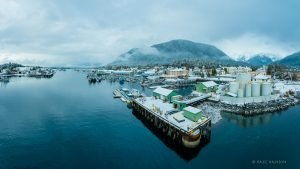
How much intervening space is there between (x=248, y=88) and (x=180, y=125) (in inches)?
958

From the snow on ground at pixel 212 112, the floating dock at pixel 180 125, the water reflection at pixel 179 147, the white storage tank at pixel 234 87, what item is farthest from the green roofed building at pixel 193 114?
the white storage tank at pixel 234 87

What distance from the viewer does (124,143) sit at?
26.9 m

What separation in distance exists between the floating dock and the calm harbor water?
1320mm

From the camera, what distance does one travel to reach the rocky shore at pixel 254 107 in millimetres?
40094

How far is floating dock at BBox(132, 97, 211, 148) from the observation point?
26062 millimetres

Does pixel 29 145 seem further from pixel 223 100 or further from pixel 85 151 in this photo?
pixel 223 100

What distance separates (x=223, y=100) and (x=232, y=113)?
682cm

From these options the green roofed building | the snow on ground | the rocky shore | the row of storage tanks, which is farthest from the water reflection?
the row of storage tanks

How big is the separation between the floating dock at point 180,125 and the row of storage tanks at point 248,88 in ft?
54.1

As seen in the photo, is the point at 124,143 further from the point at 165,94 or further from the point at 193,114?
the point at 165,94

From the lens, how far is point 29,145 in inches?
1021

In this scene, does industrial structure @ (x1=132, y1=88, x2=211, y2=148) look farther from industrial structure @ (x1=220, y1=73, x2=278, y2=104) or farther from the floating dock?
industrial structure @ (x1=220, y1=73, x2=278, y2=104)

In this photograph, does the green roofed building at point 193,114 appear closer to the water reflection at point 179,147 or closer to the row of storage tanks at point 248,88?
the water reflection at point 179,147

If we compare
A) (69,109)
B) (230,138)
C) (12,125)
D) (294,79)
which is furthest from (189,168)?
(294,79)
